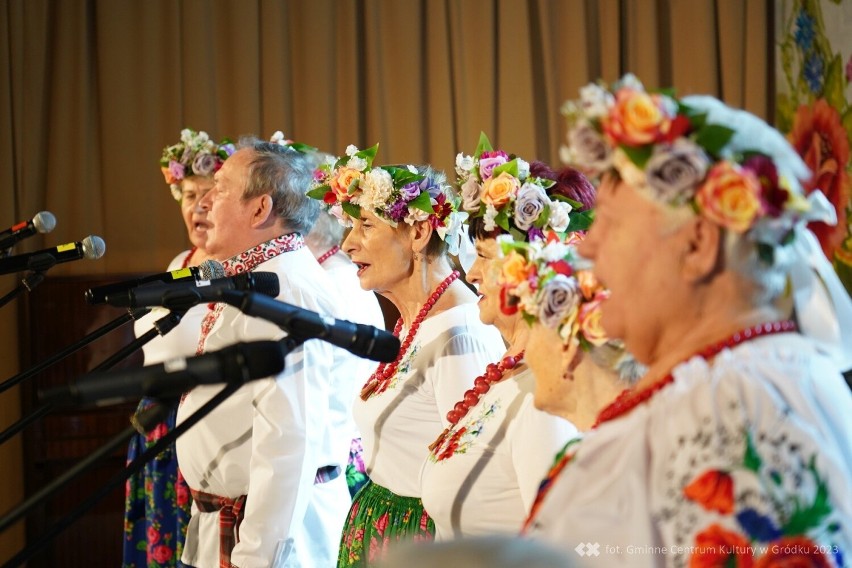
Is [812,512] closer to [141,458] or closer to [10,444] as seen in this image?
[141,458]

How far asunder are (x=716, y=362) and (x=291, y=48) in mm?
4175

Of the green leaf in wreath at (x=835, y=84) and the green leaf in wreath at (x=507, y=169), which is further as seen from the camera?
the green leaf in wreath at (x=835, y=84)

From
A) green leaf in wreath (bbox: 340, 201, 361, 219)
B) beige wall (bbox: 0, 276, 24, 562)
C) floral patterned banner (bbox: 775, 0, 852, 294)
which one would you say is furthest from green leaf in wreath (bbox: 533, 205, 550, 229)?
beige wall (bbox: 0, 276, 24, 562)

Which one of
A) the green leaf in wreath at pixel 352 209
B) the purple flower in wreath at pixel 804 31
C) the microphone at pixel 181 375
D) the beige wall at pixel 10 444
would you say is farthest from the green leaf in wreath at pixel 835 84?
the beige wall at pixel 10 444

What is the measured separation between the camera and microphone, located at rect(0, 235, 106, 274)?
2164 mm

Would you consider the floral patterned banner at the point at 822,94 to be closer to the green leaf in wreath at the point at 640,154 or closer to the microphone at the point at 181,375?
the green leaf in wreath at the point at 640,154

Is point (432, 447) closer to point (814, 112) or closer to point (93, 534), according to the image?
point (814, 112)

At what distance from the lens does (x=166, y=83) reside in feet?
17.1

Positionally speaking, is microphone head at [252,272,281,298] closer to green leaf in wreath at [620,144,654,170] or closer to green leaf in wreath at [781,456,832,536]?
green leaf in wreath at [620,144,654,170]

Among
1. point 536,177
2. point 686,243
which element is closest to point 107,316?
point 536,177

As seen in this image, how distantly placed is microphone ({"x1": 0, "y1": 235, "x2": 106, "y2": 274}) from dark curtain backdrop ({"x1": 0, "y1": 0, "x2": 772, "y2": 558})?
270cm

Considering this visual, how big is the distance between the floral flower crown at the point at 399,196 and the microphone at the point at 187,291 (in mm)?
996

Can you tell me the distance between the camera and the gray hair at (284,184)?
10.3 ft

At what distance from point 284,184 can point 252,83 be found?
6.71 feet
